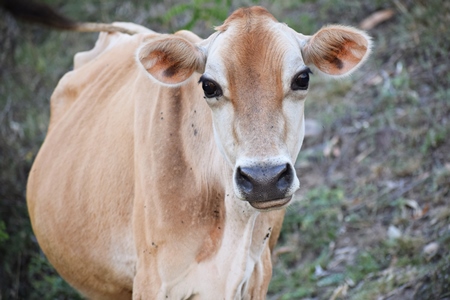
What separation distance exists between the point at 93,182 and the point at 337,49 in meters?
1.96

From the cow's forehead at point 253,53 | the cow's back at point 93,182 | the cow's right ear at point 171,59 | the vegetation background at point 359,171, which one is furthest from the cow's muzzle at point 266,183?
the vegetation background at point 359,171

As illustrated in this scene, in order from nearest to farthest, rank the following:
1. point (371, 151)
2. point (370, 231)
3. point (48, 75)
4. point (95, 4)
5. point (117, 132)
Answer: point (117, 132), point (370, 231), point (371, 151), point (48, 75), point (95, 4)

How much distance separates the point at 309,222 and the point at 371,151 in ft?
3.43

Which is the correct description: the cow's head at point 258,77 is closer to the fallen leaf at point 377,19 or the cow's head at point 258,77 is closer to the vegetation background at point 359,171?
the vegetation background at point 359,171

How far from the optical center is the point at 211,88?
11.7 ft

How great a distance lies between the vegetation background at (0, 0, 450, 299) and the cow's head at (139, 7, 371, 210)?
1729mm

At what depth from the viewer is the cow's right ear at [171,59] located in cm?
372

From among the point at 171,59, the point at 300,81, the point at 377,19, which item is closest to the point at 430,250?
the point at 300,81

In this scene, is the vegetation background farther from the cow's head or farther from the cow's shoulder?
the cow's head

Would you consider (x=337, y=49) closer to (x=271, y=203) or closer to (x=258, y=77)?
(x=258, y=77)

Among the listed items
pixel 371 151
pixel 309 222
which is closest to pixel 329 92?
pixel 371 151

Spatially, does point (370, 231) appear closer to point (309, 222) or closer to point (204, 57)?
point (309, 222)

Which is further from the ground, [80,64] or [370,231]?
[80,64]

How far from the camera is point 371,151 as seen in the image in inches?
273
